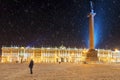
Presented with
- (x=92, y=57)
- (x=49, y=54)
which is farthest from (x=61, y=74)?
(x=49, y=54)

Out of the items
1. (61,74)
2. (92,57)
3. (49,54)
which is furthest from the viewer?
(49,54)

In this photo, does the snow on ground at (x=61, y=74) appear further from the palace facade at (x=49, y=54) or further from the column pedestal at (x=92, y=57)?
the palace facade at (x=49, y=54)

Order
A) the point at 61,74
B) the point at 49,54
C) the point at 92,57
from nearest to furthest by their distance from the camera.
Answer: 1. the point at 61,74
2. the point at 92,57
3. the point at 49,54

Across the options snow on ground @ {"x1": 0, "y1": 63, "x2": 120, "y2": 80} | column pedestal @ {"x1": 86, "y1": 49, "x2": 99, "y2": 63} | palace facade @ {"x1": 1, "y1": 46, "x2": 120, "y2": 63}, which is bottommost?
snow on ground @ {"x1": 0, "y1": 63, "x2": 120, "y2": 80}

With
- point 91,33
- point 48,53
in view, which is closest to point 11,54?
point 48,53

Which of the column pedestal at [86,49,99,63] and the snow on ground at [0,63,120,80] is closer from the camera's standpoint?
the snow on ground at [0,63,120,80]

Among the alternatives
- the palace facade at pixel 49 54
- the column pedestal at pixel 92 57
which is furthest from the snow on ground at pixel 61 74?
the palace facade at pixel 49 54

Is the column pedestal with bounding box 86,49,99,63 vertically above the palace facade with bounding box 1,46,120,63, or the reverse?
the palace facade with bounding box 1,46,120,63

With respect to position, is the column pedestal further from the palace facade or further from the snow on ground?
the palace facade

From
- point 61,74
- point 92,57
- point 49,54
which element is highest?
point 49,54

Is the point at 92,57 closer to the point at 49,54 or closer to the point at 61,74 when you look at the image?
the point at 61,74

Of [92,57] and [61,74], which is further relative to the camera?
[92,57]

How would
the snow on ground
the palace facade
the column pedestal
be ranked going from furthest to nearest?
the palace facade
the column pedestal
the snow on ground

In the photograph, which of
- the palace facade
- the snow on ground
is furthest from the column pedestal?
the palace facade
